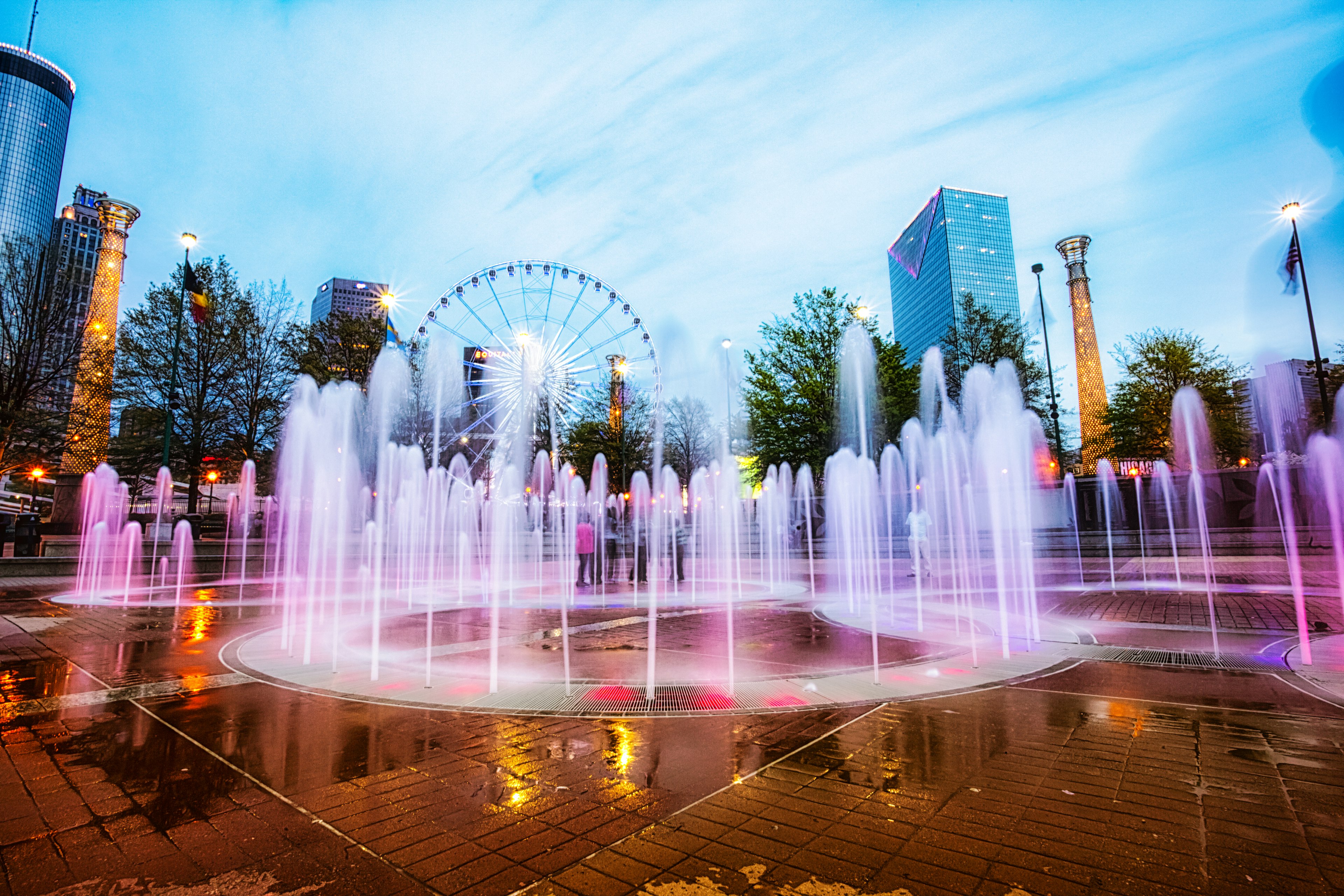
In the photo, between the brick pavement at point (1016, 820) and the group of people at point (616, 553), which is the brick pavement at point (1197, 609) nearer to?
the brick pavement at point (1016, 820)

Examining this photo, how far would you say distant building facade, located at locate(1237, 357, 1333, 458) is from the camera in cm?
3834

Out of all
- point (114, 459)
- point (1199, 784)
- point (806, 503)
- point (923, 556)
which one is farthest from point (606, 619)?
point (114, 459)

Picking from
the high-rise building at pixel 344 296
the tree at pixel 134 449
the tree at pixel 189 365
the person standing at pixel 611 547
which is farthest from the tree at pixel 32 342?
the high-rise building at pixel 344 296

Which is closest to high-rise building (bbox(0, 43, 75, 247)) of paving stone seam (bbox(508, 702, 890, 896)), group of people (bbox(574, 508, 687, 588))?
group of people (bbox(574, 508, 687, 588))

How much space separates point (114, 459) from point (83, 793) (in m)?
36.9

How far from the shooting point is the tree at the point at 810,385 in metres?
34.5

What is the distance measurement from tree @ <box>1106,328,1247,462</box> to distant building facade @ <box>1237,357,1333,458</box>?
190 cm

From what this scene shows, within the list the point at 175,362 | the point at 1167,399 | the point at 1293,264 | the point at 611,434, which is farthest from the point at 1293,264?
the point at 175,362

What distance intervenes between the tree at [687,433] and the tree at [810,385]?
30.1 feet

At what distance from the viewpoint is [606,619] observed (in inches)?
421

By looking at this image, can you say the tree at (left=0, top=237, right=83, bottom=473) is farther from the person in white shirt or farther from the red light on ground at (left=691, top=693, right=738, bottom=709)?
the person in white shirt

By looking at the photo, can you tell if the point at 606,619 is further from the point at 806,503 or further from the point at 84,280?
the point at 84,280

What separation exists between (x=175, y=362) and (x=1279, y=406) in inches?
2446

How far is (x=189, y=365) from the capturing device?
28.9 metres
